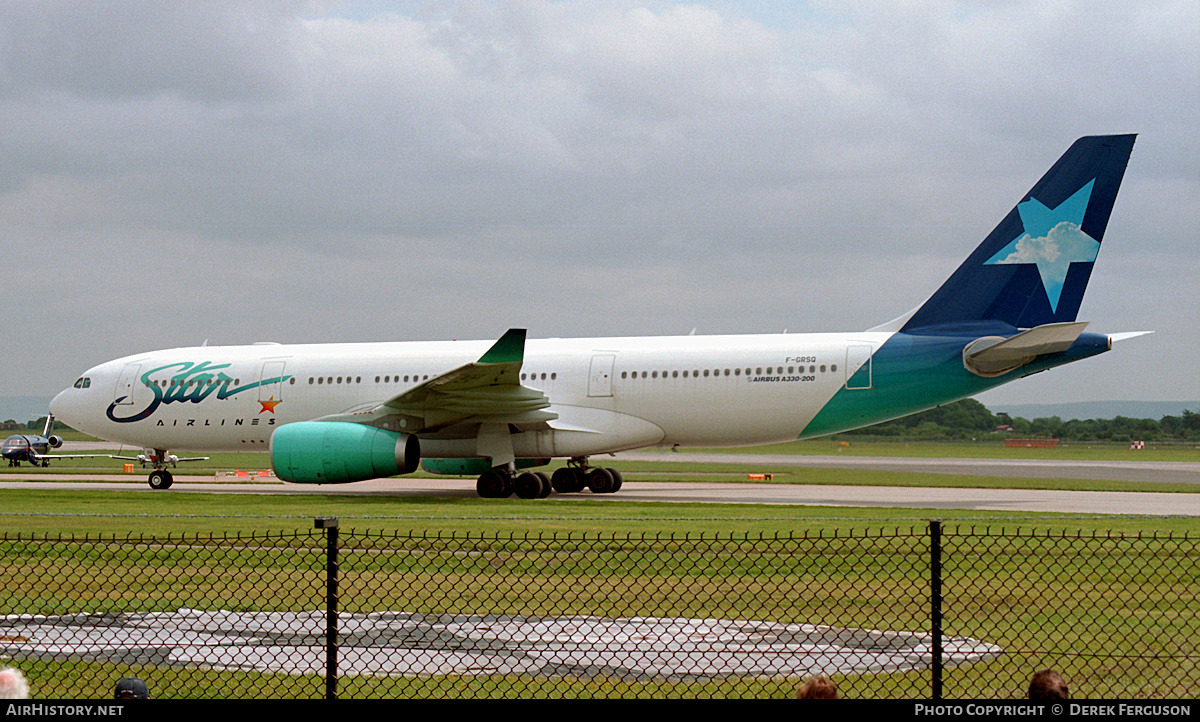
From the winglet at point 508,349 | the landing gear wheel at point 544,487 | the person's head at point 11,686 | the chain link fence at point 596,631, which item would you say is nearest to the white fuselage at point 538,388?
the landing gear wheel at point 544,487

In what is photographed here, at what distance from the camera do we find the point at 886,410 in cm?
2441

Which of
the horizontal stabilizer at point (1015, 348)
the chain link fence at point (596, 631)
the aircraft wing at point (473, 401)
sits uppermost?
the horizontal stabilizer at point (1015, 348)

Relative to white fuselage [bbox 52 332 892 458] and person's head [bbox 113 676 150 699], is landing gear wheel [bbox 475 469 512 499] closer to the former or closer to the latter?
white fuselage [bbox 52 332 892 458]

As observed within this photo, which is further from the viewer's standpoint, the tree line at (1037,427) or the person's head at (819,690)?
the tree line at (1037,427)

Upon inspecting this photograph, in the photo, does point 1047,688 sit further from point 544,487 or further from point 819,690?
point 544,487

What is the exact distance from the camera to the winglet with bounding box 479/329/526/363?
23.0 meters

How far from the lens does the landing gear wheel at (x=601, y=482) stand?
27.9 meters

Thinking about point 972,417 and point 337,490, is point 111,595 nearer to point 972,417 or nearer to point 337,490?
point 337,490

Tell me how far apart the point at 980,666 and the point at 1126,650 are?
3.98 feet

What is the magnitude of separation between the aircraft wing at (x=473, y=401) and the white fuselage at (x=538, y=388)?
0.76 meters

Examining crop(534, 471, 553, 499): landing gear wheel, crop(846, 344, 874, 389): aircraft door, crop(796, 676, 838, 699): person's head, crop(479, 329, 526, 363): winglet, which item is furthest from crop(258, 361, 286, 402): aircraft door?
crop(796, 676, 838, 699): person's head

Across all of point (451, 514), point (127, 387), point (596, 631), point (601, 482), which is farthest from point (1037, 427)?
point (596, 631)

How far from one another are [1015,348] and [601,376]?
8.80 meters

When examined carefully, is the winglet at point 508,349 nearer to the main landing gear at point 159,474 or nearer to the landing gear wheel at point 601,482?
the landing gear wheel at point 601,482
